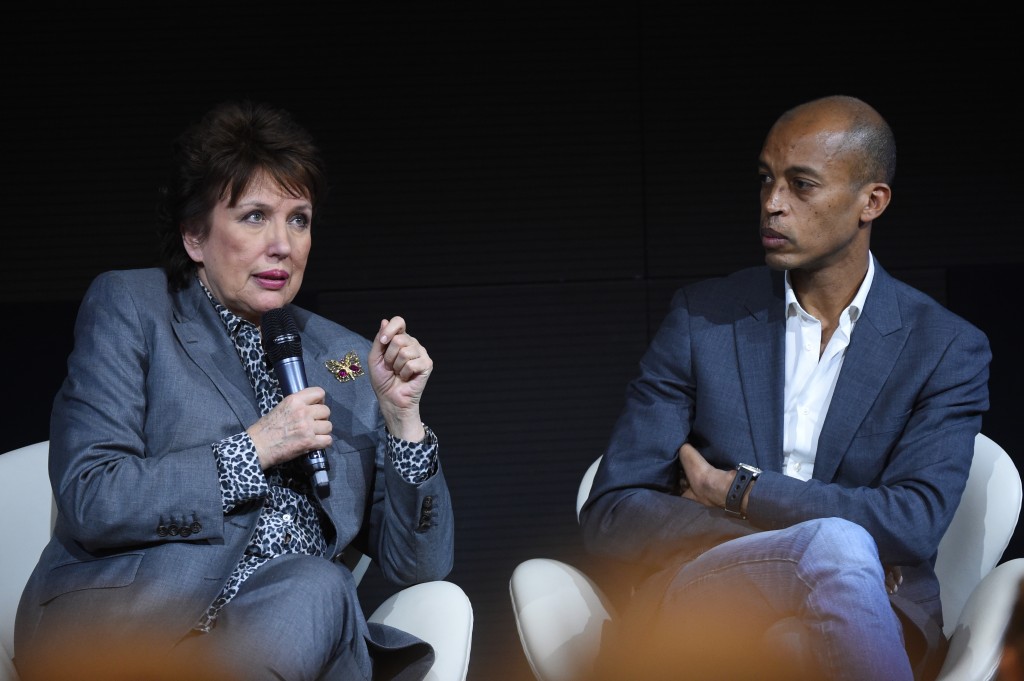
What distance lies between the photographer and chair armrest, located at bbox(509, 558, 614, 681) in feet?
7.45

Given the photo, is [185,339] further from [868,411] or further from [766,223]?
[868,411]

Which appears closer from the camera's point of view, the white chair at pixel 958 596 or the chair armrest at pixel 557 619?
the white chair at pixel 958 596

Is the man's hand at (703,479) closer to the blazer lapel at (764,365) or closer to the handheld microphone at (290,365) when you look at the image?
the blazer lapel at (764,365)

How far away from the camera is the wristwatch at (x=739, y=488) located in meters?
2.31

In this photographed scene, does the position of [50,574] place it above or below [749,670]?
above

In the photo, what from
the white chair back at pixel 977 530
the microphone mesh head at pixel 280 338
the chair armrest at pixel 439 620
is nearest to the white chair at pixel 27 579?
the chair armrest at pixel 439 620

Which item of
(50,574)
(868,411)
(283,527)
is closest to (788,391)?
(868,411)

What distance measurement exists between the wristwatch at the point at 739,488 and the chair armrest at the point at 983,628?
0.45 meters

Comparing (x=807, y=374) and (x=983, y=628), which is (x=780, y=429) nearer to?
(x=807, y=374)

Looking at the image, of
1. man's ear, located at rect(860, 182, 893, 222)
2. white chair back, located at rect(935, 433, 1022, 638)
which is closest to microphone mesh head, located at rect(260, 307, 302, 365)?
man's ear, located at rect(860, 182, 893, 222)

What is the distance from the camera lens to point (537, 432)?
3.67 meters

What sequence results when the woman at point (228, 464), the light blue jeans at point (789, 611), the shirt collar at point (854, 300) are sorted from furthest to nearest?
the shirt collar at point (854, 300) < the woman at point (228, 464) < the light blue jeans at point (789, 611)

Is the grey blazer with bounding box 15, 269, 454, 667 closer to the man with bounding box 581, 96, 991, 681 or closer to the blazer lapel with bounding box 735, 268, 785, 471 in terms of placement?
the man with bounding box 581, 96, 991, 681

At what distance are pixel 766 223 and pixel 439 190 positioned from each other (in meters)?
1.34
